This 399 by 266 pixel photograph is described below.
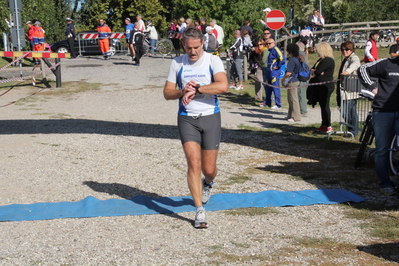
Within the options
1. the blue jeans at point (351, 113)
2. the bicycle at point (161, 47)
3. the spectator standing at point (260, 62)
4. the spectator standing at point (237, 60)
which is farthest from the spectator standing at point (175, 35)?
the blue jeans at point (351, 113)

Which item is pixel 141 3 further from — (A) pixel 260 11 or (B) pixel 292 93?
(B) pixel 292 93

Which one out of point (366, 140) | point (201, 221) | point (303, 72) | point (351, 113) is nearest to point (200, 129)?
point (201, 221)

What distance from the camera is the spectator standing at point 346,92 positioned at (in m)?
10.6

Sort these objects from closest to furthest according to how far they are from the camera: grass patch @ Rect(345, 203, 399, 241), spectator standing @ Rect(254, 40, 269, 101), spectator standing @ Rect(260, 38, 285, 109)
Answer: grass patch @ Rect(345, 203, 399, 241)
spectator standing @ Rect(260, 38, 285, 109)
spectator standing @ Rect(254, 40, 269, 101)

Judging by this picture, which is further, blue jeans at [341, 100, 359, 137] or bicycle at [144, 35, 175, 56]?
bicycle at [144, 35, 175, 56]

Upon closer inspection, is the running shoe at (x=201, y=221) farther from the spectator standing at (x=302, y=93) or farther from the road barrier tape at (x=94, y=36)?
the road barrier tape at (x=94, y=36)

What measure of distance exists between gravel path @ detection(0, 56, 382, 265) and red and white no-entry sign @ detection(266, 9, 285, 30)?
3.01 metres

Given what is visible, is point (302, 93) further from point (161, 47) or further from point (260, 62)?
point (161, 47)

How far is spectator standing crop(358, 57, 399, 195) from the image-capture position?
646 centimetres

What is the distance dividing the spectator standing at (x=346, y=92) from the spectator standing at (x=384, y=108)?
3969 mm

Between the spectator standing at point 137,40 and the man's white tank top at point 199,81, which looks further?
the spectator standing at point 137,40

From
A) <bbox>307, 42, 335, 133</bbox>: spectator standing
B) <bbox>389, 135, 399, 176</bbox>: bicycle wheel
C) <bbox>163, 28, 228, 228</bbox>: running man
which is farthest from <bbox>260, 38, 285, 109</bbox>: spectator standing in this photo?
<bbox>163, 28, 228, 228</bbox>: running man

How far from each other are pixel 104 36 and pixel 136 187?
19.8 metres

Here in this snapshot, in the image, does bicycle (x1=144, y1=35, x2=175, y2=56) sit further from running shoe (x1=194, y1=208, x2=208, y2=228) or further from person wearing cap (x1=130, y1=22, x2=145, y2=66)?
running shoe (x1=194, y1=208, x2=208, y2=228)
